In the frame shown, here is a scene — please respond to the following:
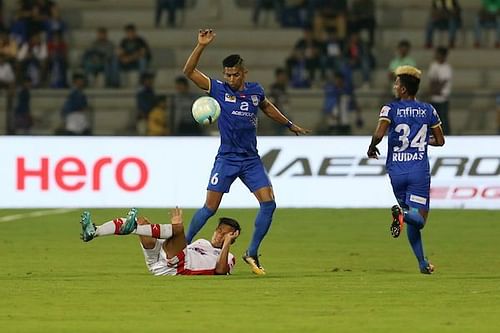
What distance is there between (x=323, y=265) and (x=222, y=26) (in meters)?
18.6

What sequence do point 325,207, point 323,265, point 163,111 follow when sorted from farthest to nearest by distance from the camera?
1. point 163,111
2. point 325,207
3. point 323,265

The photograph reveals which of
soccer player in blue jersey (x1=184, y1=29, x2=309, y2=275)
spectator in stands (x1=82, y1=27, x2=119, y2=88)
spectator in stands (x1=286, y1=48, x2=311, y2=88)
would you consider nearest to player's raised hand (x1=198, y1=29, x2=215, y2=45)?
soccer player in blue jersey (x1=184, y1=29, x2=309, y2=275)

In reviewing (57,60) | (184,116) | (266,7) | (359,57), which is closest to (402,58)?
(359,57)

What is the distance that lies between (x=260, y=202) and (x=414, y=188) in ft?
5.17

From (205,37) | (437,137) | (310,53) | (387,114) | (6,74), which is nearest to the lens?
(205,37)

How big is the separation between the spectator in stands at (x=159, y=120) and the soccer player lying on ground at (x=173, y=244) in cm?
1309

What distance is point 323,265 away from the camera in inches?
645

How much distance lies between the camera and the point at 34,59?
103 ft

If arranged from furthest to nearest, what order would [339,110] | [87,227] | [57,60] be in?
[57,60]
[339,110]
[87,227]

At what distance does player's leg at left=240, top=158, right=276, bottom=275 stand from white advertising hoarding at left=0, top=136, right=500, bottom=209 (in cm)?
896

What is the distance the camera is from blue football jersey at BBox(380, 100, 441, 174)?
14.8 metres

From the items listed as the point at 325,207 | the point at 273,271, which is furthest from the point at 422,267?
the point at 325,207

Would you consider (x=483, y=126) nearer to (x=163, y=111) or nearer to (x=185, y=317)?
(x=163, y=111)

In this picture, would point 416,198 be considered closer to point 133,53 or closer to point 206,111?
point 206,111
